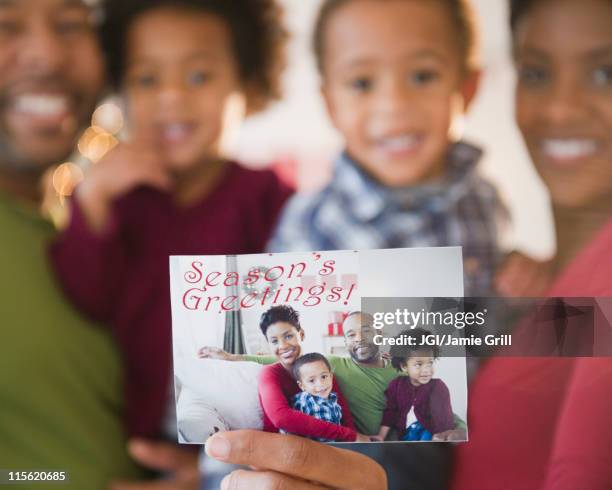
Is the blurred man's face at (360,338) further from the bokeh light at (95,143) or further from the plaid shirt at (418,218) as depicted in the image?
the bokeh light at (95,143)

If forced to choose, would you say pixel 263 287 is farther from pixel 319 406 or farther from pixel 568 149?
pixel 568 149

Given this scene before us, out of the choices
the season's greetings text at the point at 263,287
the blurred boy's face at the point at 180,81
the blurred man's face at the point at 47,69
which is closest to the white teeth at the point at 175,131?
the blurred boy's face at the point at 180,81

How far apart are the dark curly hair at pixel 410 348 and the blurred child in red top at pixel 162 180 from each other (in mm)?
246

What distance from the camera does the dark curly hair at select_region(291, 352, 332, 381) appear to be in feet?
2.38

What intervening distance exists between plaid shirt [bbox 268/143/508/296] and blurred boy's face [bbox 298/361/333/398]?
187 mm

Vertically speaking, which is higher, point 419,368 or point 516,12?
point 516,12

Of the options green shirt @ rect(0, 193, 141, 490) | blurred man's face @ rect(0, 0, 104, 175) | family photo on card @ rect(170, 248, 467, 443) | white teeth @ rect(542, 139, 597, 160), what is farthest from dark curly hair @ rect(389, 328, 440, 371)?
blurred man's face @ rect(0, 0, 104, 175)

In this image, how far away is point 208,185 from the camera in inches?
36.1

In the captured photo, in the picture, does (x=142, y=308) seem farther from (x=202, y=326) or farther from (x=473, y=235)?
(x=473, y=235)

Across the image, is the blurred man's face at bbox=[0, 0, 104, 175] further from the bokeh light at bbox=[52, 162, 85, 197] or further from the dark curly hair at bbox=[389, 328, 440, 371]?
the dark curly hair at bbox=[389, 328, 440, 371]

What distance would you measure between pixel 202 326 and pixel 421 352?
0.25m

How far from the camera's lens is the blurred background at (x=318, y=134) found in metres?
0.86

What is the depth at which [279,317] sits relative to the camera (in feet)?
2.44
